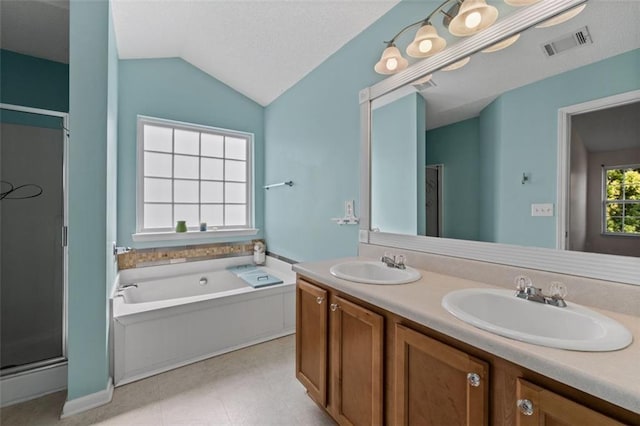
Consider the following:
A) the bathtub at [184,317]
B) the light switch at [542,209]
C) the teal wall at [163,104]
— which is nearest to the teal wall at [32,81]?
the teal wall at [163,104]

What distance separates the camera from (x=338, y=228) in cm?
239

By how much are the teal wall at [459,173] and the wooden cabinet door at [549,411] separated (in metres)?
0.82

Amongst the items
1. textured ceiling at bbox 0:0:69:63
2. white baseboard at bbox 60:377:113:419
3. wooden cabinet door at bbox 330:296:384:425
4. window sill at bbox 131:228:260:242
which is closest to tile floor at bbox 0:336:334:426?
white baseboard at bbox 60:377:113:419

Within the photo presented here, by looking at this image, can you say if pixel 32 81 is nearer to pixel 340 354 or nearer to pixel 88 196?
pixel 88 196

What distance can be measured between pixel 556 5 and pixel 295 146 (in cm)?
224

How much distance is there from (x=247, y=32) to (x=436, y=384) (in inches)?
111

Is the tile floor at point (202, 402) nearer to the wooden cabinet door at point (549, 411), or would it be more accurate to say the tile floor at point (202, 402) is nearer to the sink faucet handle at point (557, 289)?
the wooden cabinet door at point (549, 411)

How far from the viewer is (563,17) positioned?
1.09 m

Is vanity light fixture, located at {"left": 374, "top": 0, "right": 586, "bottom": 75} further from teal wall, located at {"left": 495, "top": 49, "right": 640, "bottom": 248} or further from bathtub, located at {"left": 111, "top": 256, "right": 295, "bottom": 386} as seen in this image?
bathtub, located at {"left": 111, "top": 256, "right": 295, "bottom": 386}

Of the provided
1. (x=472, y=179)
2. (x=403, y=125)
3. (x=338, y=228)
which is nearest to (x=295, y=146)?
(x=338, y=228)

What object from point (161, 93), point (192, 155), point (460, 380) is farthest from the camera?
point (192, 155)

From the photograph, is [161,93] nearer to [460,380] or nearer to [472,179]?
[472,179]

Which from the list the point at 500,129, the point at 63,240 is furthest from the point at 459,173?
the point at 63,240

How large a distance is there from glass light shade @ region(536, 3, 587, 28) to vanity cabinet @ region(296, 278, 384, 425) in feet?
4.64
